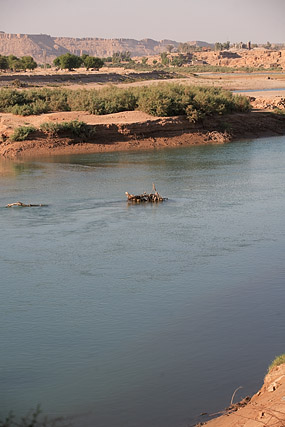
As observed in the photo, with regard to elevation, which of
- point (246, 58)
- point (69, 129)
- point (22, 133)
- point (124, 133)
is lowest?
point (22, 133)

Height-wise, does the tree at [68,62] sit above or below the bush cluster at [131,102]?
above

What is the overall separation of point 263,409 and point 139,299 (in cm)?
511

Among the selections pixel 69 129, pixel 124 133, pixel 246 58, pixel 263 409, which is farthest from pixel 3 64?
pixel 246 58

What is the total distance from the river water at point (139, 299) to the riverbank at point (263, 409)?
1.33ft

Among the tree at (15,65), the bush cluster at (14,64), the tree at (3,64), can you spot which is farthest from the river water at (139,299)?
the tree at (15,65)

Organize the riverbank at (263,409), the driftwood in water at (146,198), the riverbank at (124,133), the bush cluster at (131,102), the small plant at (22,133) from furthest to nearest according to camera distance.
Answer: the bush cluster at (131,102) < the riverbank at (124,133) < the small plant at (22,133) < the driftwood in water at (146,198) < the riverbank at (263,409)

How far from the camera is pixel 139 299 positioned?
1165 cm

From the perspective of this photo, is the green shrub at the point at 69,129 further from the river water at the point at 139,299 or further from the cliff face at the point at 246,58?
the cliff face at the point at 246,58

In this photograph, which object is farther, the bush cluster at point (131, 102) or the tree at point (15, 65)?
the tree at point (15, 65)

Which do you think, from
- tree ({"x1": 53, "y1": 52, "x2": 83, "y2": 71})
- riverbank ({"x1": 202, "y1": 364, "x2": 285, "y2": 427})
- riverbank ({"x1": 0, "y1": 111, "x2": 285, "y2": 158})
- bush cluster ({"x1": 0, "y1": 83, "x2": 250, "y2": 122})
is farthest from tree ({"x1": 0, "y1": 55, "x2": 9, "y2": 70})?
riverbank ({"x1": 202, "y1": 364, "x2": 285, "y2": 427})

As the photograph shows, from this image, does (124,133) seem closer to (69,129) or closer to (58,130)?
(69,129)

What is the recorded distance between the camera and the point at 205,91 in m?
38.2

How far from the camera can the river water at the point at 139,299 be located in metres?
8.27

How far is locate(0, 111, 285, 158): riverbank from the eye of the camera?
30984 mm
